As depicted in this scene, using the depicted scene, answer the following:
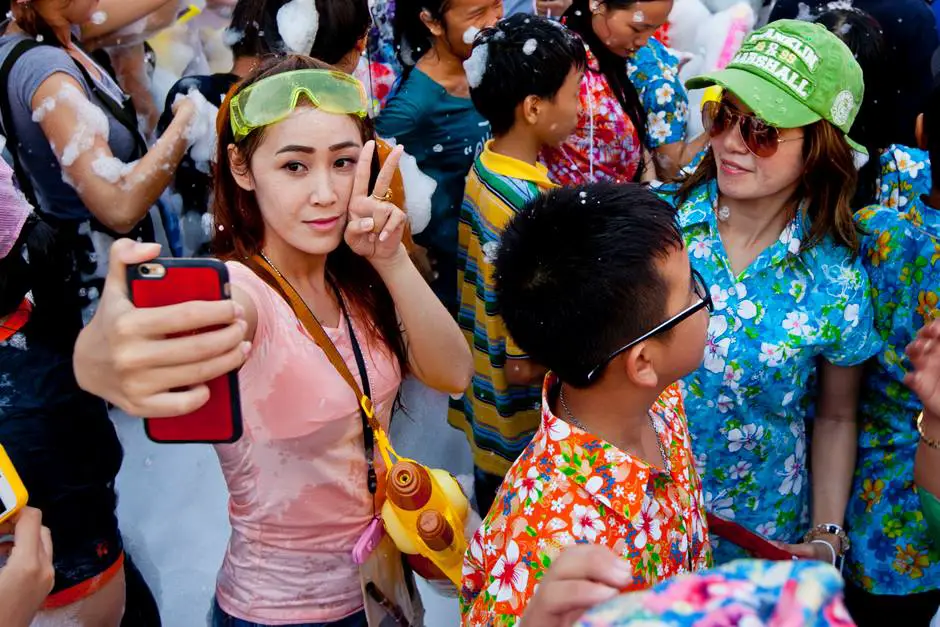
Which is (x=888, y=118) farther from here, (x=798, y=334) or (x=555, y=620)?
(x=555, y=620)

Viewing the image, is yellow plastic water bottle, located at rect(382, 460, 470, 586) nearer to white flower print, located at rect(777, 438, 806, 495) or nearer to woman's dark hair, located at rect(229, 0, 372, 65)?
white flower print, located at rect(777, 438, 806, 495)

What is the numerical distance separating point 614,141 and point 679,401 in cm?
162

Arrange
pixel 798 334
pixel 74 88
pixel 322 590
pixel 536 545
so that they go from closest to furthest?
pixel 536 545 → pixel 322 590 → pixel 798 334 → pixel 74 88

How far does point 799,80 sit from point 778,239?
1.24ft

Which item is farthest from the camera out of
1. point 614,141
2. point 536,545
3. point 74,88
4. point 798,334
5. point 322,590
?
point 614,141

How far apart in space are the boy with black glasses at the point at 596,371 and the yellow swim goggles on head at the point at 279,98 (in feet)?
1.64

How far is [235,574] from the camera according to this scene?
1.71 metres

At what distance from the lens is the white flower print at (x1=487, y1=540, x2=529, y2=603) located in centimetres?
127

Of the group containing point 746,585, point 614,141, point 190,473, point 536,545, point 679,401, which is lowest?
point 190,473

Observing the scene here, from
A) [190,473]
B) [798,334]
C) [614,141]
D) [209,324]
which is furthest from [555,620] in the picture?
[190,473]

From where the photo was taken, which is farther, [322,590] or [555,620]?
[322,590]

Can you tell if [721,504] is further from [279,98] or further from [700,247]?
[279,98]

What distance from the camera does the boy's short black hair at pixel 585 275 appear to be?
143 cm

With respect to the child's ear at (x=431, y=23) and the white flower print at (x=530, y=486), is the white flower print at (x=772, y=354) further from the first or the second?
the child's ear at (x=431, y=23)
